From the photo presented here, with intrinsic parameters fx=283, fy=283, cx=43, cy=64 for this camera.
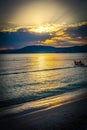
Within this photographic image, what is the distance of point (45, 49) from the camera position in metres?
4.05

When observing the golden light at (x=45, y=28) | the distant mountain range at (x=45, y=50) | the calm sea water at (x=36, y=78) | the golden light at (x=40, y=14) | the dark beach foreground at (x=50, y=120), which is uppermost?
the golden light at (x=40, y=14)

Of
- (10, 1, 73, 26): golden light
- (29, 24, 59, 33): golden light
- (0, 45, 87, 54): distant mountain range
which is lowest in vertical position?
(0, 45, 87, 54): distant mountain range

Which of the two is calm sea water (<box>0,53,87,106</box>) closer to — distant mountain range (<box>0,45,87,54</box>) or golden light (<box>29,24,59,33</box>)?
distant mountain range (<box>0,45,87,54</box>)

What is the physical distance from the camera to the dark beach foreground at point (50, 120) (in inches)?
124

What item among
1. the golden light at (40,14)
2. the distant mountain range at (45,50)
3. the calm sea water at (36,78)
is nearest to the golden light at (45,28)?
the golden light at (40,14)

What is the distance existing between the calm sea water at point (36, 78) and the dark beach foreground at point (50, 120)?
0.40 m

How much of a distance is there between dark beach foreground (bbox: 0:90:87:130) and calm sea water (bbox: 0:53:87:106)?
40 cm

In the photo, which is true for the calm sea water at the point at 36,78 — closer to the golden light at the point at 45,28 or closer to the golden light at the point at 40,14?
the golden light at the point at 45,28

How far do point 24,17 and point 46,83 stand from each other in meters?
1.01

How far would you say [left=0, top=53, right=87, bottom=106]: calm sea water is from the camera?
3.77m

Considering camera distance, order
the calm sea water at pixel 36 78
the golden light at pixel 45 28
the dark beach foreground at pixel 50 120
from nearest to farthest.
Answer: the dark beach foreground at pixel 50 120
the calm sea water at pixel 36 78
the golden light at pixel 45 28

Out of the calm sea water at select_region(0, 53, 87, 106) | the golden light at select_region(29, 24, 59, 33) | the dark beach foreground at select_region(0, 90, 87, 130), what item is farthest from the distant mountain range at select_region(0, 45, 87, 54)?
the dark beach foreground at select_region(0, 90, 87, 130)

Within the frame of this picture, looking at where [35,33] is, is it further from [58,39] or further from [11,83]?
[11,83]

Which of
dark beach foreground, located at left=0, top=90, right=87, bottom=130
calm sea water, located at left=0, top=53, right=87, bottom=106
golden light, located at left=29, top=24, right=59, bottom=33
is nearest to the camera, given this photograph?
dark beach foreground, located at left=0, top=90, right=87, bottom=130
